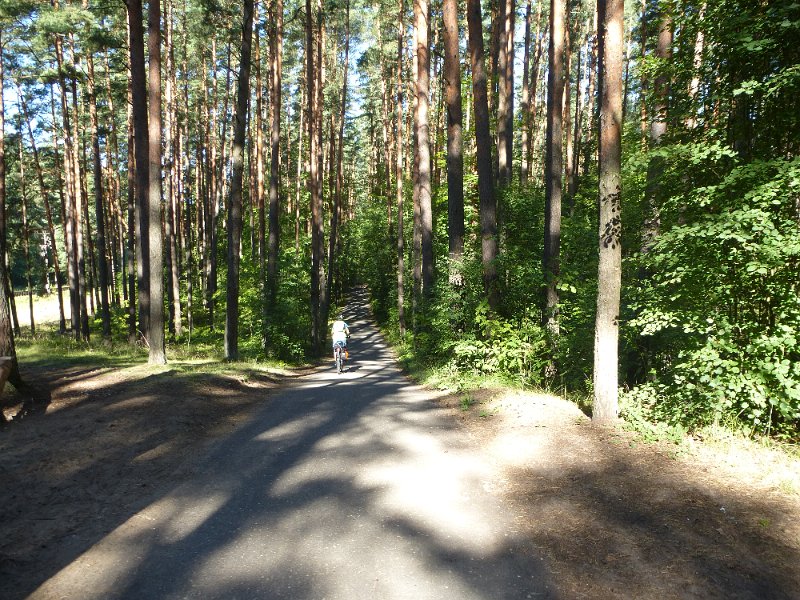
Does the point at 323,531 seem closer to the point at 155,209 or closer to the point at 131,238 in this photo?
the point at 155,209

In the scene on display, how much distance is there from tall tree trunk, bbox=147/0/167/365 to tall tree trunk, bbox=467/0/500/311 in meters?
9.19

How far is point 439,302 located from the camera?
14.0m

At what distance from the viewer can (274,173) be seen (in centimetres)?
2039

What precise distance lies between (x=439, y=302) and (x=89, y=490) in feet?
32.5

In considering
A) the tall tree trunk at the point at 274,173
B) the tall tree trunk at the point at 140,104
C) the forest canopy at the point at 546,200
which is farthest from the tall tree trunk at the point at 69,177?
the tall tree trunk at the point at 274,173

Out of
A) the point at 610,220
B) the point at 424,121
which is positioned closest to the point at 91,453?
the point at 610,220

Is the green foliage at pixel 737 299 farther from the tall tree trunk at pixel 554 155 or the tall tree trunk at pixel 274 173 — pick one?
the tall tree trunk at pixel 274 173

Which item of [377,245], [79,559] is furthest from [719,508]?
[377,245]

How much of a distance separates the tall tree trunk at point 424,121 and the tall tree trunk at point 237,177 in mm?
5726

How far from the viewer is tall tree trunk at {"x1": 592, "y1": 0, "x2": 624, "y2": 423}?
22.7 feet

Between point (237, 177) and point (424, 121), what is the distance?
23.3 ft

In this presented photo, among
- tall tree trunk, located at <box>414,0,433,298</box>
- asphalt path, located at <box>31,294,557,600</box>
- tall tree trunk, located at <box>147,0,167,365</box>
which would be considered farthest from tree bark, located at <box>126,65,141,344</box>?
asphalt path, located at <box>31,294,557,600</box>

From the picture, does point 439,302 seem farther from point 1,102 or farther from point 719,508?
point 1,102

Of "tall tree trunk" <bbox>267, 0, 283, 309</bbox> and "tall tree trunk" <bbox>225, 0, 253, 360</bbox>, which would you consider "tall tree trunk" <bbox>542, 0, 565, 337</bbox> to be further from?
"tall tree trunk" <bbox>267, 0, 283, 309</bbox>
